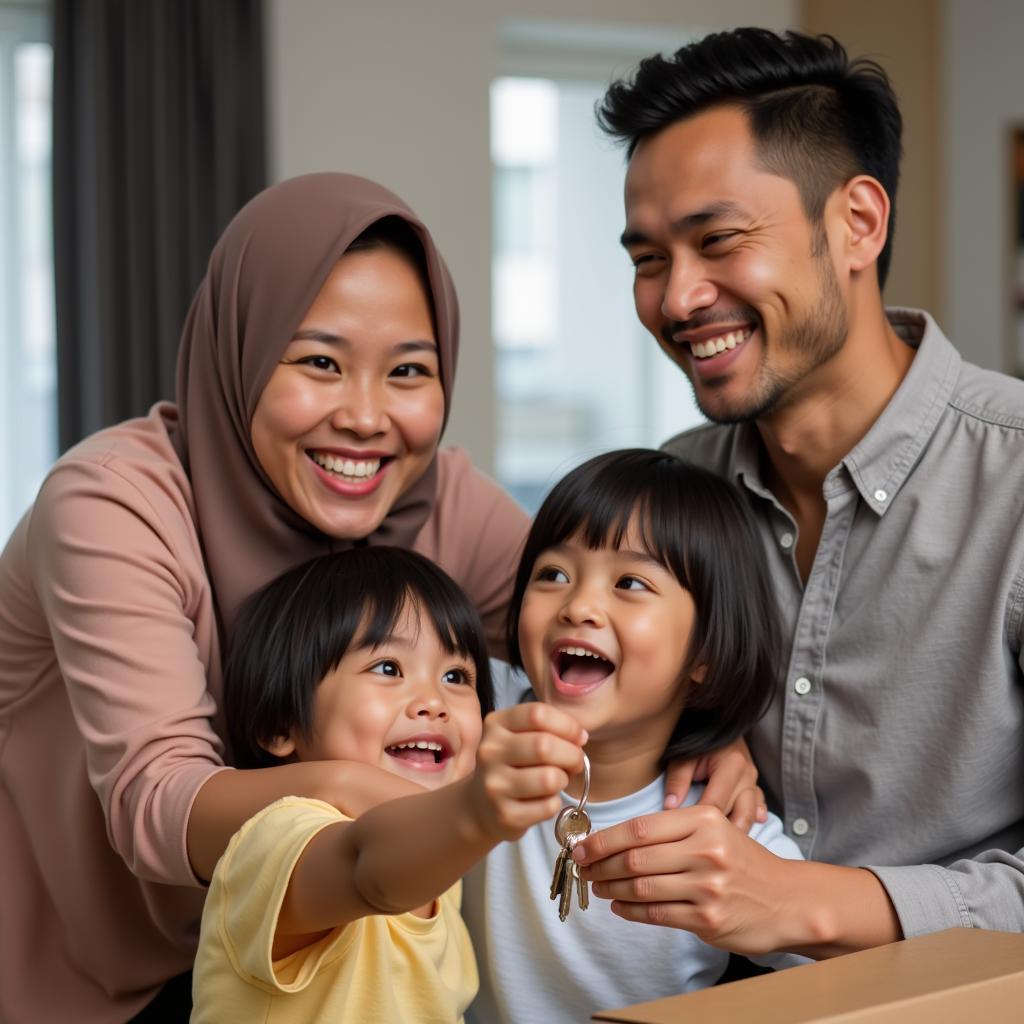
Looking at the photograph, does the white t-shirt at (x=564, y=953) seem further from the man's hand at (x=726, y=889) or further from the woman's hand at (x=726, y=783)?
the man's hand at (x=726, y=889)

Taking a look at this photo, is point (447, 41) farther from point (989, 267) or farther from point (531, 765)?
point (531, 765)

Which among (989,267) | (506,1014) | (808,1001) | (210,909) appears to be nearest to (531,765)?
(808,1001)

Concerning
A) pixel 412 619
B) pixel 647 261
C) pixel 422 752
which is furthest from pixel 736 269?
pixel 422 752

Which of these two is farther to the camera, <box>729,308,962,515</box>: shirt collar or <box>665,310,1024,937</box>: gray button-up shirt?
<box>729,308,962,515</box>: shirt collar

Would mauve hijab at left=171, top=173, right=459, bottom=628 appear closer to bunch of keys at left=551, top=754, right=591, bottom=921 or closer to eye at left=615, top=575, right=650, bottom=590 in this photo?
eye at left=615, top=575, right=650, bottom=590

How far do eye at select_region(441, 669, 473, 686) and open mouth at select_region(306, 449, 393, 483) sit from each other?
0.29m

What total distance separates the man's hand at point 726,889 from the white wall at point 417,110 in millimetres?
2951

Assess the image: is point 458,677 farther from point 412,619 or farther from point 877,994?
point 877,994

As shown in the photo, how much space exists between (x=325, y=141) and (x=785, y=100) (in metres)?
2.51

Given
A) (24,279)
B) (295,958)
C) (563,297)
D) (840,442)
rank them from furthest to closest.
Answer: (563,297), (24,279), (840,442), (295,958)

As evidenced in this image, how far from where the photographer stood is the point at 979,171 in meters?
4.24

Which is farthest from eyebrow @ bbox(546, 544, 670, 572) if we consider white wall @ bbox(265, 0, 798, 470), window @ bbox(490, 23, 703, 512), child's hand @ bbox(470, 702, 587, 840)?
window @ bbox(490, 23, 703, 512)

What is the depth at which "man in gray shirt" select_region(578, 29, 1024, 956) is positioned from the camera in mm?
1675

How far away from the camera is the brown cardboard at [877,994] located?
3.36 feet
